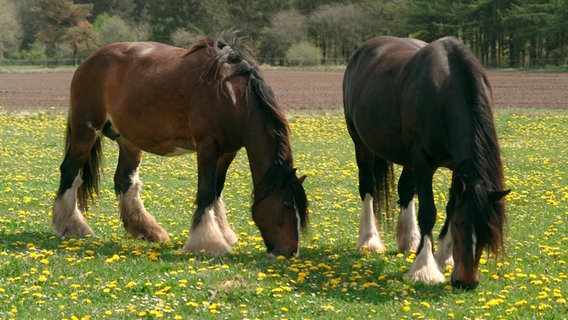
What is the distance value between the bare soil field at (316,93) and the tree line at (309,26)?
20062mm

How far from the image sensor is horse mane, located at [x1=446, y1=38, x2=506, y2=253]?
22.9 ft

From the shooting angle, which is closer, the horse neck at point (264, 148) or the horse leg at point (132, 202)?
the horse neck at point (264, 148)

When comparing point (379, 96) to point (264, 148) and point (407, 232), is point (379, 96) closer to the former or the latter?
point (264, 148)

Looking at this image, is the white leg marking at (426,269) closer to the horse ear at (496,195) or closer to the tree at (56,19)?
the horse ear at (496,195)

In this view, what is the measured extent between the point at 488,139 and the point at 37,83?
158ft

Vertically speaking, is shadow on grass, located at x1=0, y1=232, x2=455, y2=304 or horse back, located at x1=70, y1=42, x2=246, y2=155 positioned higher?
horse back, located at x1=70, y1=42, x2=246, y2=155

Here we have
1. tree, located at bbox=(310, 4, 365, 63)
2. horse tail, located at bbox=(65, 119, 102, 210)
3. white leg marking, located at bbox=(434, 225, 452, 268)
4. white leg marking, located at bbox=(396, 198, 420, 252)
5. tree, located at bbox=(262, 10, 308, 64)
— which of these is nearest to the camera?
white leg marking, located at bbox=(434, 225, 452, 268)

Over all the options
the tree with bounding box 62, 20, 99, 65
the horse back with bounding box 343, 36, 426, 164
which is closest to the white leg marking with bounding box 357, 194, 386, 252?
the horse back with bounding box 343, 36, 426, 164

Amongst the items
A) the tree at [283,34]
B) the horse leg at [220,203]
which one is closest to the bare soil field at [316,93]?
the horse leg at [220,203]

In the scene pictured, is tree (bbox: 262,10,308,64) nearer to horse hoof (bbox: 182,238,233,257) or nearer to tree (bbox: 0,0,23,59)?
tree (bbox: 0,0,23,59)

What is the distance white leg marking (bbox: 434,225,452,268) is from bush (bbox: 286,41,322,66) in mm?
71307

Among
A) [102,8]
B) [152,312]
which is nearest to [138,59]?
[152,312]

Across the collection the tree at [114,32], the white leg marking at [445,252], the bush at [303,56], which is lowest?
the bush at [303,56]

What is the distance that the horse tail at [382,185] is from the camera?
10.1 m
